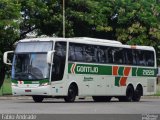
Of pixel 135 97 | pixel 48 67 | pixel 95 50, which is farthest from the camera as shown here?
pixel 135 97

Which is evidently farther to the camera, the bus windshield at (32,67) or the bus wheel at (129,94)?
the bus wheel at (129,94)

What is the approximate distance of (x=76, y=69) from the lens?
3216cm

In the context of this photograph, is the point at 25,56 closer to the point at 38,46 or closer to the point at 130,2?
A: the point at 38,46

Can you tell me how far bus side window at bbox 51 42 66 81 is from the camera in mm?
31073

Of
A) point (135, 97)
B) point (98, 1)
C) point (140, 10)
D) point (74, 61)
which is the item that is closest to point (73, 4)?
point (98, 1)

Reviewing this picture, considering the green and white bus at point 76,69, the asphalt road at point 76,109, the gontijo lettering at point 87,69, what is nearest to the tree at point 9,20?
the green and white bus at point 76,69

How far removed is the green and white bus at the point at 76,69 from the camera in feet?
102

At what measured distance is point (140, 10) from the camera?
49031 millimetres

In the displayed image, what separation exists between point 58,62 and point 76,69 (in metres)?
1.30

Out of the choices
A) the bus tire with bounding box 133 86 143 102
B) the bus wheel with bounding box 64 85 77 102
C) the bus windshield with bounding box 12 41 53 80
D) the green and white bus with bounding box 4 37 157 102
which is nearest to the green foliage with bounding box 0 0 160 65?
the green and white bus with bounding box 4 37 157 102

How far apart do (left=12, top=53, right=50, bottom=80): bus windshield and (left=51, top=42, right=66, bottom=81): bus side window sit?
17.4 inches

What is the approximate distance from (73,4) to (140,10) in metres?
5.30

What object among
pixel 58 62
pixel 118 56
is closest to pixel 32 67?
pixel 58 62

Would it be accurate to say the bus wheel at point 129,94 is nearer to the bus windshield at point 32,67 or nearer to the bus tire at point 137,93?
the bus tire at point 137,93
